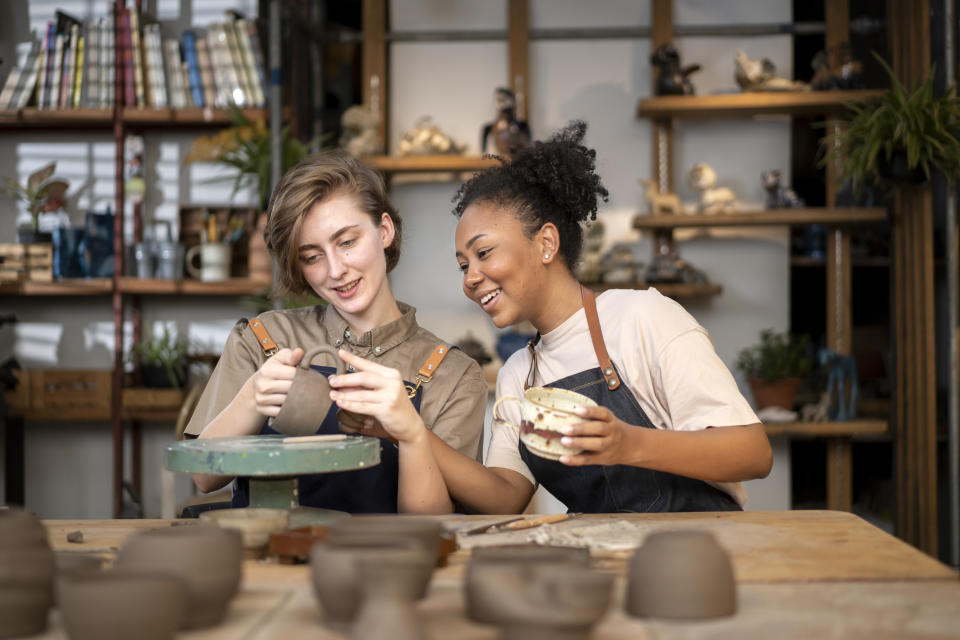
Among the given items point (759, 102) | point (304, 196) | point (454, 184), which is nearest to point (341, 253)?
point (304, 196)

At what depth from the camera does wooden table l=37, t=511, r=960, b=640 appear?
92cm

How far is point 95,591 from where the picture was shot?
82 cm

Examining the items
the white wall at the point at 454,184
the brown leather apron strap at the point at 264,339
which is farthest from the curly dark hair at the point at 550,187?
the white wall at the point at 454,184

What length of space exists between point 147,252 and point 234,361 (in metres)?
2.31

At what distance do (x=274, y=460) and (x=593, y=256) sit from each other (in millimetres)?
3052

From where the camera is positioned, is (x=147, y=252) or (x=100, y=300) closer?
(x=147, y=252)

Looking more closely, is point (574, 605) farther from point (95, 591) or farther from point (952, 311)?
point (952, 311)

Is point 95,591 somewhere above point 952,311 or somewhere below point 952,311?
below

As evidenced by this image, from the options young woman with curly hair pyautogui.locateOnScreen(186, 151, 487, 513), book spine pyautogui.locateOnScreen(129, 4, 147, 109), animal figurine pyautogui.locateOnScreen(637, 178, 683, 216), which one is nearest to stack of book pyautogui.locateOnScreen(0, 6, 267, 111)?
book spine pyautogui.locateOnScreen(129, 4, 147, 109)

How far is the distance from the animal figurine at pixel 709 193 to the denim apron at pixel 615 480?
236 centimetres

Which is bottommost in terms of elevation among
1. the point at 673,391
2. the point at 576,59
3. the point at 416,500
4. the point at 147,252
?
the point at 416,500

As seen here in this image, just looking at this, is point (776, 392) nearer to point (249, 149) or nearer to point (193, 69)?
point (249, 149)

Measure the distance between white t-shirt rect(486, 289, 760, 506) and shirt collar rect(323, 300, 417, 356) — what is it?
9.1 inches

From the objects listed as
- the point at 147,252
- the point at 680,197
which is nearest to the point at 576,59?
the point at 680,197
